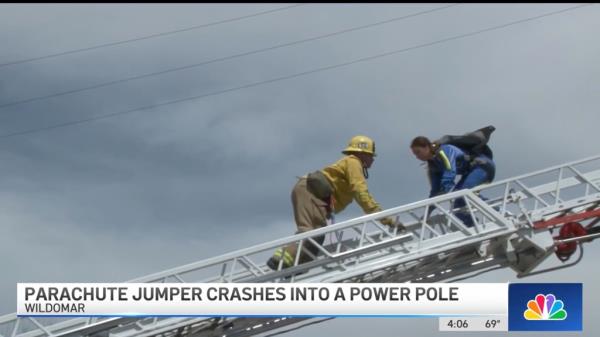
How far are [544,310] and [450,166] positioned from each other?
2524 mm

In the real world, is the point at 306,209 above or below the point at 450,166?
below

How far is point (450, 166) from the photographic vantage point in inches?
750

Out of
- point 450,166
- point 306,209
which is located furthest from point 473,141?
point 306,209

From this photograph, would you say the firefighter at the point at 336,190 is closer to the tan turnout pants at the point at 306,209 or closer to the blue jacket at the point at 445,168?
the tan turnout pants at the point at 306,209

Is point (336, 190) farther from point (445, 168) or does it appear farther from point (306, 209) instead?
point (445, 168)

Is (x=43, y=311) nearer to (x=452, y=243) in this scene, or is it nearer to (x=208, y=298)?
(x=208, y=298)

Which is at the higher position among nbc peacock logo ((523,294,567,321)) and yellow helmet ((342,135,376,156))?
yellow helmet ((342,135,376,156))

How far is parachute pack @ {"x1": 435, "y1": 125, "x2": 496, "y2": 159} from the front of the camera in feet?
63.5

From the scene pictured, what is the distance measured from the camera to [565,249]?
18922 millimetres

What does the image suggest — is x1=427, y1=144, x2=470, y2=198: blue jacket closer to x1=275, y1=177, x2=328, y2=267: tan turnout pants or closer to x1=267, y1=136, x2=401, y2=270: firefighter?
x1=267, y1=136, x2=401, y2=270: firefighter

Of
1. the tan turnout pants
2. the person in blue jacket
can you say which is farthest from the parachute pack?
the tan turnout pants

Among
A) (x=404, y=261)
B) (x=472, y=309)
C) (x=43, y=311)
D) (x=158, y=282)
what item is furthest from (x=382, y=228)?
(x=43, y=311)

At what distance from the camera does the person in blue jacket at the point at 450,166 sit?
19.1 metres

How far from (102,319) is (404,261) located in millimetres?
4214
